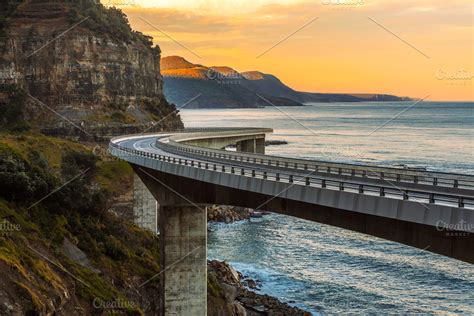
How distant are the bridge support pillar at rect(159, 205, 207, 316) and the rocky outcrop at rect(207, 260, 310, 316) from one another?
4.47m

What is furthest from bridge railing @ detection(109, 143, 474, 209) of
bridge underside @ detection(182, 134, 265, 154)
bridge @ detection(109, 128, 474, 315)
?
bridge underside @ detection(182, 134, 265, 154)

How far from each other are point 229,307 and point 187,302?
242 inches

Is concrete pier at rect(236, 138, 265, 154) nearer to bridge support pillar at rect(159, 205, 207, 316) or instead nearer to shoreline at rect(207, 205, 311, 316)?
shoreline at rect(207, 205, 311, 316)

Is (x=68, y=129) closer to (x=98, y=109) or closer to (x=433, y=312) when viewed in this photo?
(x=98, y=109)

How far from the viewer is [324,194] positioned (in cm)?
2819

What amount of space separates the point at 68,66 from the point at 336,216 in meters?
94.6

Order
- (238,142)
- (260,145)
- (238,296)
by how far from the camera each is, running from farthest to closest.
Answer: (260,145)
(238,142)
(238,296)

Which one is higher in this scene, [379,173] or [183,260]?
[379,173]

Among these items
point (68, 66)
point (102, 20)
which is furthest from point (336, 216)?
point (102, 20)

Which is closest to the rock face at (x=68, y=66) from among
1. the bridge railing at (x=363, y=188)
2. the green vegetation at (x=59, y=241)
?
the green vegetation at (x=59, y=241)

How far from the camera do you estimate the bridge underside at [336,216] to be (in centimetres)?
2288

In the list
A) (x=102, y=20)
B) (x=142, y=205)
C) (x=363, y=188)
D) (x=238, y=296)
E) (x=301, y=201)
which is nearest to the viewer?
(x=363, y=188)

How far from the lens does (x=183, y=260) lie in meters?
44.9

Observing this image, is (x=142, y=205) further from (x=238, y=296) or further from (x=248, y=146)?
(x=248, y=146)
